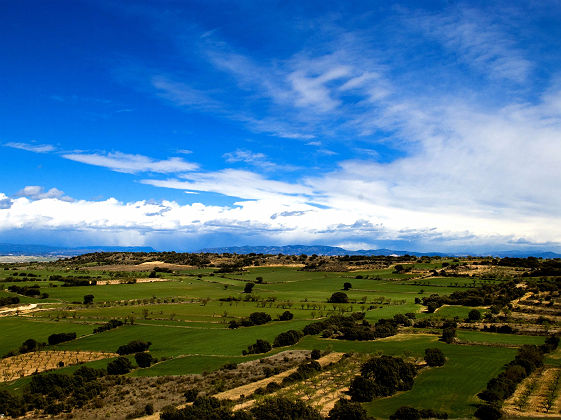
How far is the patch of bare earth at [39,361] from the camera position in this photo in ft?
166

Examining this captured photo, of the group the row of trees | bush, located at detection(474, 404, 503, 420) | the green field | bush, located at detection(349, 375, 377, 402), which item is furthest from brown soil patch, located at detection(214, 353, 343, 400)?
bush, located at detection(474, 404, 503, 420)

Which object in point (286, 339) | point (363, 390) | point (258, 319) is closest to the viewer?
point (363, 390)

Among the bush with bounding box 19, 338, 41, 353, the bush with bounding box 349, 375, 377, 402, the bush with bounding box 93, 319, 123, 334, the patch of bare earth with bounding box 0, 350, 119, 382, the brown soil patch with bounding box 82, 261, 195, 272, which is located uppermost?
the brown soil patch with bounding box 82, 261, 195, 272

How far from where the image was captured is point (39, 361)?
5494 cm

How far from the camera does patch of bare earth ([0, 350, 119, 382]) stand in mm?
50650

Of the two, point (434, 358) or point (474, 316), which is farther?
point (474, 316)

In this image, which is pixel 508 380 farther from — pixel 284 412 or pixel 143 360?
pixel 143 360

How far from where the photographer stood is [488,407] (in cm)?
2977

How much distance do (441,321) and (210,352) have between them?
39.0 metres

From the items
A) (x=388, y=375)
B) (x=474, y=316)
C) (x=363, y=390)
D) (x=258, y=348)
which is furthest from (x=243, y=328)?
(x=474, y=316)

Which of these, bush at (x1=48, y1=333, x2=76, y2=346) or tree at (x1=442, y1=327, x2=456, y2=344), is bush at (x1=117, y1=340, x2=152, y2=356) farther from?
tree at (x1=442, y1=327, x2=456, y2=344)

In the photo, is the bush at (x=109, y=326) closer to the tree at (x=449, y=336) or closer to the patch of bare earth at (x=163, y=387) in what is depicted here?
the patch of bare earth at (x=163, y=387)

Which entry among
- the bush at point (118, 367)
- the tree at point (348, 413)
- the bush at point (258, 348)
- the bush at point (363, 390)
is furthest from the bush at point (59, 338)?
the tree at point (348, 413)

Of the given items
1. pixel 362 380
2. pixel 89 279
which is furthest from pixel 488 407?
pixel 89 279
